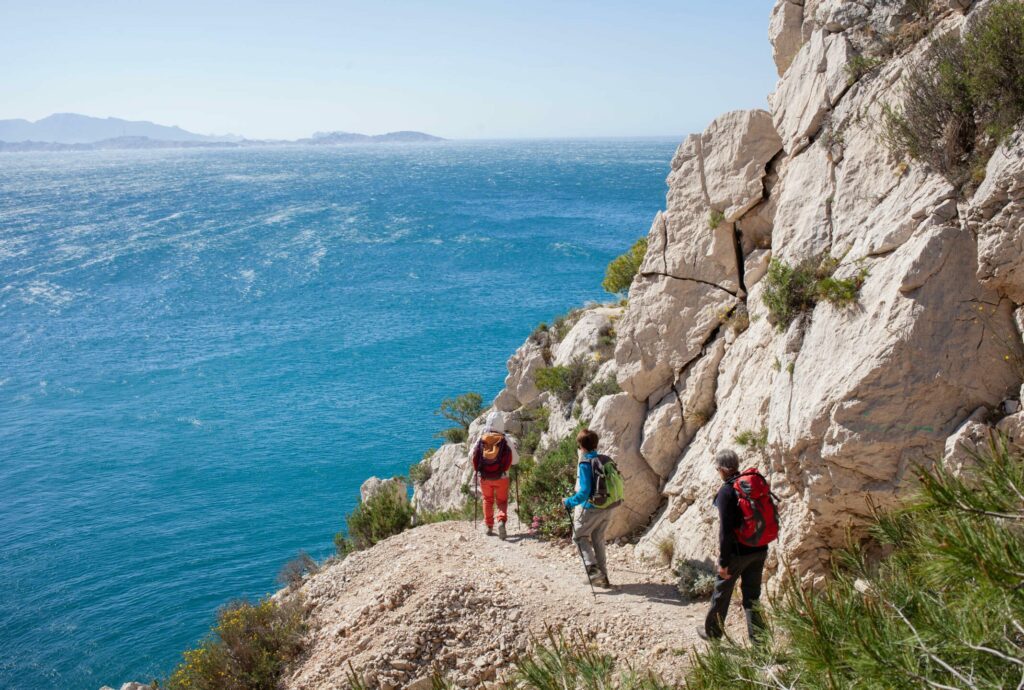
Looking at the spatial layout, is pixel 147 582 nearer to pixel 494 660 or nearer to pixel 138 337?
pixel 494 660

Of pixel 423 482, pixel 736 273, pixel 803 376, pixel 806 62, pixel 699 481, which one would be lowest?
pixel 423 482

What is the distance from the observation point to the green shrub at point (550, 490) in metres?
10.7

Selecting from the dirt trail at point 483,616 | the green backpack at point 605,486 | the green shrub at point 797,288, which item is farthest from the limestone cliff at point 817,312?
the green backpack at point 605,486

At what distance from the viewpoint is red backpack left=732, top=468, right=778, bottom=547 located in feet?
20.7

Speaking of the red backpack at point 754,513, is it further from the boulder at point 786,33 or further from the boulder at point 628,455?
the boulder at point 786,33

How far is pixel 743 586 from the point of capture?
22.0ft

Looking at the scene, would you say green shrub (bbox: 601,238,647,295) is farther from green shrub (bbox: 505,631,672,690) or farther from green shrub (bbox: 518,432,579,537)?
green shrub (bbox: 505,631,672,690)

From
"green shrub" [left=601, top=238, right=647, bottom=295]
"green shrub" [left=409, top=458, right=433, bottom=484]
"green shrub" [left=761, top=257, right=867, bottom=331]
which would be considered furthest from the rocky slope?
"green shrub" [left=409, top=458, right=433, bottom=484]

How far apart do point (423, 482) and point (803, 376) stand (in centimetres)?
1411

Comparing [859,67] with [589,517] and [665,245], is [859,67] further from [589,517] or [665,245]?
[589,517]

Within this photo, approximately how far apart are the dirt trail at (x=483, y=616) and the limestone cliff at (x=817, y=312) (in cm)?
113

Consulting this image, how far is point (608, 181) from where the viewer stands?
130000 millimetres

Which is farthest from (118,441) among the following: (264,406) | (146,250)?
(146,250)

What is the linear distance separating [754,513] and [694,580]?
2.45 metres
